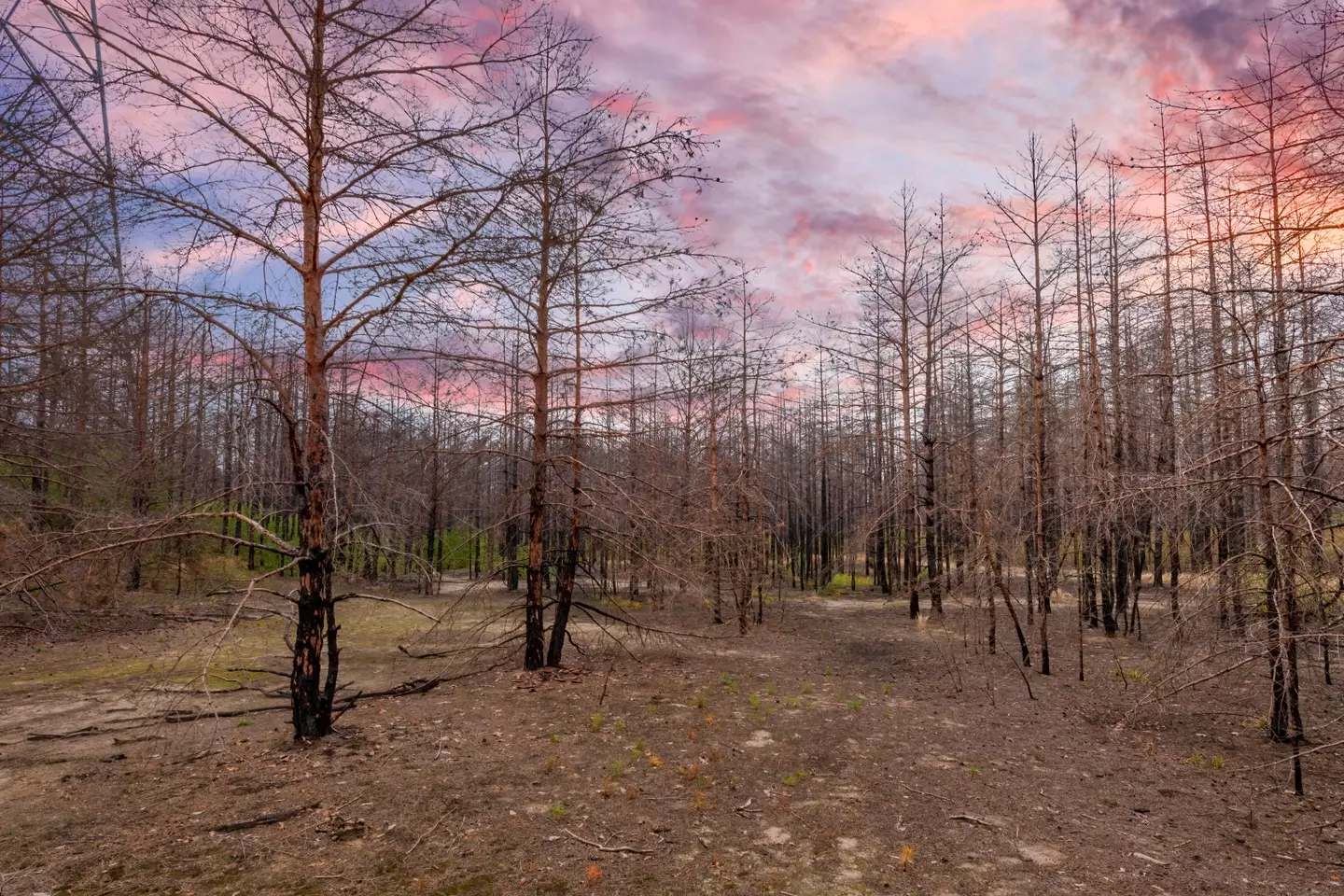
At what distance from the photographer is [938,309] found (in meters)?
16.8

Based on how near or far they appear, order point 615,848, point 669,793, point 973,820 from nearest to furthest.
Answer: point 615,848
point 973,820
point 669,793

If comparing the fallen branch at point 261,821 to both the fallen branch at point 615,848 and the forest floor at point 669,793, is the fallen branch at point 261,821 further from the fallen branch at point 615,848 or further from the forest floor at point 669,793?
the fallen branch at point 615,848

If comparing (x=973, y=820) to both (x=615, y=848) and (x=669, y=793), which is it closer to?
(x=669, y=793)

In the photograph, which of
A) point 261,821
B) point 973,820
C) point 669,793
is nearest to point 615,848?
point 669,793

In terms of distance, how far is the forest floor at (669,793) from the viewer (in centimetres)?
447

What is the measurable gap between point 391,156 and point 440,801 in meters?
5.77

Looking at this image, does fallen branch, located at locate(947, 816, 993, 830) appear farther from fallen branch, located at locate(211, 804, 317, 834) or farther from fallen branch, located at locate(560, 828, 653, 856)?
fallen branch, located at locate(211, 804, 317, 834)

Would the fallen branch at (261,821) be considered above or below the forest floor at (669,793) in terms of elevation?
above

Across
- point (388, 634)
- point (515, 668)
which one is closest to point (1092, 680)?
point (515, 668)

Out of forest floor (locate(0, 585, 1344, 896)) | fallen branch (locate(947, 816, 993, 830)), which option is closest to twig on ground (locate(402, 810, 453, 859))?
forest floor (locate(0, 585, 1344, 896))

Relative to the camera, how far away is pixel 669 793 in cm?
596

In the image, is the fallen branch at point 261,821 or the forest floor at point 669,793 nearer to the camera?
the forest floor at point 669,793

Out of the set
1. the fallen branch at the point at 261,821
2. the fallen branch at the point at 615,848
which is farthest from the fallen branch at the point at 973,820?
the fallen branch at the point at 261,821

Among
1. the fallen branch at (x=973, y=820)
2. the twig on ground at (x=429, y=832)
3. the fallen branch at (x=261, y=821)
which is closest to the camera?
the twig on ground at (x=429, y=832)
